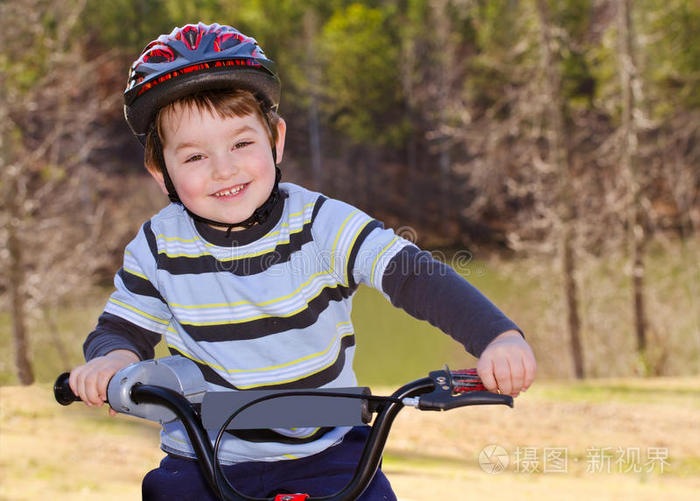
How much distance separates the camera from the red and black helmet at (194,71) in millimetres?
2131

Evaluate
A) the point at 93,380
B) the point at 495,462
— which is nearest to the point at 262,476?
the point at 93,380

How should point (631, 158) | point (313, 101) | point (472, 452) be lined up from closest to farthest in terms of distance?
point (472, 452), point (631, 158), point (313, 101)

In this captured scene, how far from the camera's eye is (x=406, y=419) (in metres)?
7.95

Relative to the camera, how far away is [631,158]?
48.8ft

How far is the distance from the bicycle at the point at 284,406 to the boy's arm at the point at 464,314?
65mm

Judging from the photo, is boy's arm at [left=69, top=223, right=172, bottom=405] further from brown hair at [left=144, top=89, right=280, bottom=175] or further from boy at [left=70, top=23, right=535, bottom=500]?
brown hair at [left=144, top=89, right=280, bottom=175]

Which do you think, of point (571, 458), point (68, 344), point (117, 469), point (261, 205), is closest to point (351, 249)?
point (261, 205)

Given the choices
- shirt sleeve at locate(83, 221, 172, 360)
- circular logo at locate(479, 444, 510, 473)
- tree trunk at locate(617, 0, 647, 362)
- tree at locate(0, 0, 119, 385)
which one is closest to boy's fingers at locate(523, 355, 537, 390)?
shirt sleeve at locate(83, 221, 172, 360)

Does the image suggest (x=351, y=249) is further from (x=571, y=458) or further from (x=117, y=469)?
(x=571, y=458)

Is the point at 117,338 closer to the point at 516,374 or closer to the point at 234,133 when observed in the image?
the point at 234,133

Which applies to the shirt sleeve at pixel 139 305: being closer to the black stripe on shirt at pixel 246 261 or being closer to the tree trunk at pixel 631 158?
the black stripe on shirt at pixel 246 261

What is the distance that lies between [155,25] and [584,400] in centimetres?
1755

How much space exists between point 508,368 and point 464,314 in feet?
0.69

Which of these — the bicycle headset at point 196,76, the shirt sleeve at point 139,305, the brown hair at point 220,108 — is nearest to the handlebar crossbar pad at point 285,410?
the shirt sleeve at point 139,305
